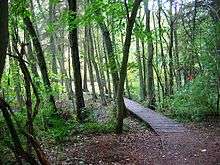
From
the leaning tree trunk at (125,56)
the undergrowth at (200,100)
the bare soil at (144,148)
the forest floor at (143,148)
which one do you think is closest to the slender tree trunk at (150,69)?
the undergrowth at (200,100)

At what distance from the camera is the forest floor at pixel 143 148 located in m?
9.95

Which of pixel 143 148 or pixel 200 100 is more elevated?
pixel 200 100

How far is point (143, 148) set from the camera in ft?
37.7

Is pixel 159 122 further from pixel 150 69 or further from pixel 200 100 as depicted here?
pixel 150 69

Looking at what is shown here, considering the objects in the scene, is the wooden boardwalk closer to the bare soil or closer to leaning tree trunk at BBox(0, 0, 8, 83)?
the bare soil

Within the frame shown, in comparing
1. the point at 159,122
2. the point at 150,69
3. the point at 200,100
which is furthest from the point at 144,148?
the point at 150,69

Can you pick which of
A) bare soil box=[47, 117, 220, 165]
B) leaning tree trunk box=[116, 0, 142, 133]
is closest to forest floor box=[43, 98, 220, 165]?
bare soil box=[47, 117, 220, 165]

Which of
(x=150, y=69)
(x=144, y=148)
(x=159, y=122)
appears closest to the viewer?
(x=144, y=148)

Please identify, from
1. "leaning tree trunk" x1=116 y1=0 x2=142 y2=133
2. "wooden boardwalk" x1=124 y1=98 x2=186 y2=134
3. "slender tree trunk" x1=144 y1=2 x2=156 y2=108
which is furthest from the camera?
"slender tree trunk" x1=144 y1=2 x2=156 y2=108

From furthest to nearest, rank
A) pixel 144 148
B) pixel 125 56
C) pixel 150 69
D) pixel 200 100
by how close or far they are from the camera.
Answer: pixel 150 69 → pixel 200 100 → pixel 125 56 → pixel 144 148

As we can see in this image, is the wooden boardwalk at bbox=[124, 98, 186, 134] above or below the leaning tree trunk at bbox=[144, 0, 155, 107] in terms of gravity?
below

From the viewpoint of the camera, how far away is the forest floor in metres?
9.95

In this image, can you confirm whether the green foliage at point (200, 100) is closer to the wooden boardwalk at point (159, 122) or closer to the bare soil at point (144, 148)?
the wooden boardwalk at point (159, 122)

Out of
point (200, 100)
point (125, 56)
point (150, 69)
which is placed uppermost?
point (125, 56)
